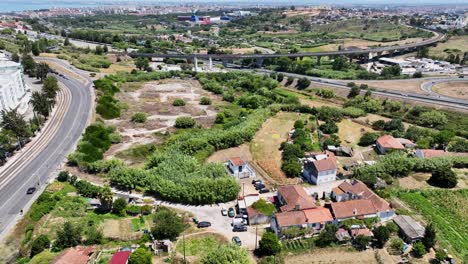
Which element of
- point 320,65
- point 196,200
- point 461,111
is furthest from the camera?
point 320,65

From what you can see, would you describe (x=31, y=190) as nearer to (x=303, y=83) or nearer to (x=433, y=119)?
(x=433, y=119)

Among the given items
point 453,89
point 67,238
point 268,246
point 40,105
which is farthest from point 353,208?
point 453,89

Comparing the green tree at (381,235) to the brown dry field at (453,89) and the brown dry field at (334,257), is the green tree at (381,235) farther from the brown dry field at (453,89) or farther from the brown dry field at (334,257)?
the brown dry field at (453,89)

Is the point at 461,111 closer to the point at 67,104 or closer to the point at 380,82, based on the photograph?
the point at 380,82

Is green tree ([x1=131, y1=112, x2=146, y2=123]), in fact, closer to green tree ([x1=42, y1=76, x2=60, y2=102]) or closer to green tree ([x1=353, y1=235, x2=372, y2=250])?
green tree ([x1=42, y1=76, x2=60, y2=102])

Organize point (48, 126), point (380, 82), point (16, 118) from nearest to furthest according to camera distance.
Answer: point (16, 118) → point (48, 126) → point (380, 82)

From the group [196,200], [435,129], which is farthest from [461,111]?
[196,200]
